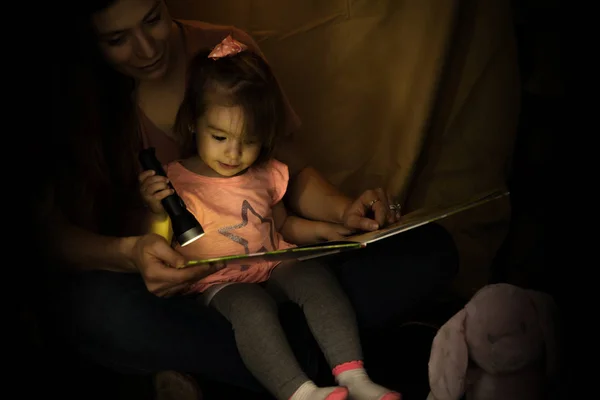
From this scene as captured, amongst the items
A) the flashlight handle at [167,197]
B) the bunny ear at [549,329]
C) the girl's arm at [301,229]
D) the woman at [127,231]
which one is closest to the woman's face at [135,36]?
the woman at [127,231]

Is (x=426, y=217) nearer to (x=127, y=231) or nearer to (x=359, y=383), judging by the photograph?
(x=359, y=383)

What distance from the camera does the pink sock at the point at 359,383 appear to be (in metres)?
0.79

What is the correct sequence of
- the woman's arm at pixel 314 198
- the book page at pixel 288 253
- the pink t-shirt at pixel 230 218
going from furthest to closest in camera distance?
the woman's arm at pixel 314 198 → the pink t-shirt at pixel 230 218 → the book page at pixel 288 253

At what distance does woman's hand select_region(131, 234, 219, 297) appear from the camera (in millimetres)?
786

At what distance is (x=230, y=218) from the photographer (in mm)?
934

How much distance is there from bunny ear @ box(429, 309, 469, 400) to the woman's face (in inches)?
18.7

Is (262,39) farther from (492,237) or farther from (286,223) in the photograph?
(492,237)

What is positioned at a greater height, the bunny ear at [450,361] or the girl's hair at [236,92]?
the girl's hair at [236,92]

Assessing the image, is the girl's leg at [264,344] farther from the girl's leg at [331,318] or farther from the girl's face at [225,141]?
the girl's face at [225,141]

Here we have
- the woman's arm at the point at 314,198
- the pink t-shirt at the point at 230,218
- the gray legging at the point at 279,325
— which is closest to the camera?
the gray legging at the point at 279,325

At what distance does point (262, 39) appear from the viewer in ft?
3.71

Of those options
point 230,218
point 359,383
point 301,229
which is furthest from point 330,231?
point 359,383

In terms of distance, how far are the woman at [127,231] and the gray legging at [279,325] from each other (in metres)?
0.03

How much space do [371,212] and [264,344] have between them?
0.87ft
